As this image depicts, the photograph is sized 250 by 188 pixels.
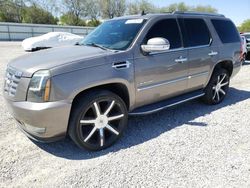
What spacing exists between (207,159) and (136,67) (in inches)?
66.0

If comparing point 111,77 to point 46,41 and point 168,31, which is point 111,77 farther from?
point 46,41

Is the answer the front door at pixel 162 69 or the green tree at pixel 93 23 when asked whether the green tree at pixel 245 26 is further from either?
the front door at pixel 162 69

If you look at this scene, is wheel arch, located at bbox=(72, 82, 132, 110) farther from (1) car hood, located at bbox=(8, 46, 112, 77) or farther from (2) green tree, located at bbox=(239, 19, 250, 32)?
(2) green tree, located at bbox=(239, 19, 250, 32)

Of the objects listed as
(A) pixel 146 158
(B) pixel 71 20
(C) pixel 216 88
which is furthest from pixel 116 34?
(B) pixel 71 20

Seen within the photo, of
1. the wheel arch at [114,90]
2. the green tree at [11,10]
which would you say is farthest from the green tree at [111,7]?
the wheel arch at [114,90]

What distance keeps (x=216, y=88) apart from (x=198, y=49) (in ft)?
4.08

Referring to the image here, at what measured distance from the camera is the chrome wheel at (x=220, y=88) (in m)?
5.79

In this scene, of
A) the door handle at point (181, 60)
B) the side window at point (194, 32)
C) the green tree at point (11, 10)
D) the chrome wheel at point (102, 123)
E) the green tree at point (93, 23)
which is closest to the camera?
the chrome wheel at point (102, 123)

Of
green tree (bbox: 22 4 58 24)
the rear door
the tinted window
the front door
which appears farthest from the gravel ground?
green tree (bbox: 22 4 58 24)

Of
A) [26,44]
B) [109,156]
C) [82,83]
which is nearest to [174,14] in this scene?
[82,83]

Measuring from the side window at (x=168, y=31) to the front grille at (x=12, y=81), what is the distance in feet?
6.85

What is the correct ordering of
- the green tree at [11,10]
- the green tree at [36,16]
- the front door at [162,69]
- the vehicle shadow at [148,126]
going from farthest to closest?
the green tree at [36,16] → the green tree at [11,10] → the front door at [162,69] → the vehicle shadow at [148,126]

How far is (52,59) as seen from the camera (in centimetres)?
351

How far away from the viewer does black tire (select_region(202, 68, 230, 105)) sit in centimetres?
564
